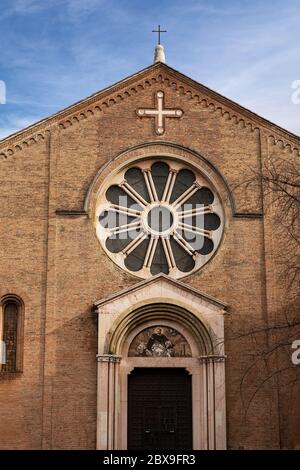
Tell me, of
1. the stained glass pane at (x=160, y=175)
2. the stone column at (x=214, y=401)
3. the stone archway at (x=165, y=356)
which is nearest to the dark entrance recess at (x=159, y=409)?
the stone archway at (x=165, y=356)

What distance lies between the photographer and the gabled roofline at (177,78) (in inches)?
938

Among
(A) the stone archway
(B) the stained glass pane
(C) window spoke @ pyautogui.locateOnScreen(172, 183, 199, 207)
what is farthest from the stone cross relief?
(A) the stone archway

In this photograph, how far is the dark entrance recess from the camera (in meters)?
22.2

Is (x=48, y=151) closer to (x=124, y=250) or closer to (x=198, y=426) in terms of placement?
(x=124, y=250)

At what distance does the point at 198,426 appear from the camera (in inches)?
875

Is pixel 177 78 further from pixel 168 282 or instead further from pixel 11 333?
pixel 11 333

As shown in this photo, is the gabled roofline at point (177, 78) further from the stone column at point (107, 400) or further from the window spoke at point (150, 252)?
the stone column at point (107, 400)

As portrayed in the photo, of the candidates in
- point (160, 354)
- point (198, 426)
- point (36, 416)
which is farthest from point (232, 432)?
point (36, 416)

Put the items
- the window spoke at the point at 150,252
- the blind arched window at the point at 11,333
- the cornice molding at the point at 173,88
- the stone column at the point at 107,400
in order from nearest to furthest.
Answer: the stone column at the point at 107,400 → the blind arched window at the point at 11,333 → the window spoke at the point at 150,252 → the cornice molding at the point at 173,88

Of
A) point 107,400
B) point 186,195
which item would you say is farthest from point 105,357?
point 186,195

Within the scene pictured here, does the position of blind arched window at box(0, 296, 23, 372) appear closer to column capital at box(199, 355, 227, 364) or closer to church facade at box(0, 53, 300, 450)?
church facade at box(0, 53, 300, 450)

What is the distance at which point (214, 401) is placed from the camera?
72.2 feet

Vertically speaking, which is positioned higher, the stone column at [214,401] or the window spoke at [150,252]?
the window spoke at [150,252]

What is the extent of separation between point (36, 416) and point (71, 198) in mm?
5407
